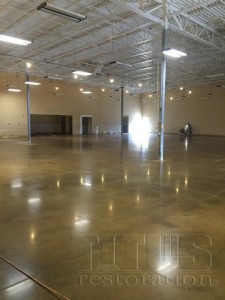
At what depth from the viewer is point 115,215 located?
4035 mm

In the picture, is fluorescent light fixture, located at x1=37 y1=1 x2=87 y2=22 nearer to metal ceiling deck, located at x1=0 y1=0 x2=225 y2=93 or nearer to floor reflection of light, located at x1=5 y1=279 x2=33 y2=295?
metal ceiling deck, located at x1=0 y1=0 x2=225 y2=93

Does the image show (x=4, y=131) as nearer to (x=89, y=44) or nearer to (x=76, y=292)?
(x=89, y=44)

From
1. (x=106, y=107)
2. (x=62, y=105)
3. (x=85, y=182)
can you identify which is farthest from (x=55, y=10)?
(x=106, y=107)

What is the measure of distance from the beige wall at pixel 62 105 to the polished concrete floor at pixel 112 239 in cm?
1747

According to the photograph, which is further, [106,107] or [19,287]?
[106,107]

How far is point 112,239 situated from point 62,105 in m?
23.9

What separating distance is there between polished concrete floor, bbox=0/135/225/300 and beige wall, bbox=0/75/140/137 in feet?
57.3

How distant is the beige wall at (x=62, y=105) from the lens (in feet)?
72.7

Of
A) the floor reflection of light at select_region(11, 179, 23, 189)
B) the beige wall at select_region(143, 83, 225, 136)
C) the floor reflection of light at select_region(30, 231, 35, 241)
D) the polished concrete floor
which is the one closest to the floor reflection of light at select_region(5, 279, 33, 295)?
the polished concrete floor

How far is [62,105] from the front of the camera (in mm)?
25906

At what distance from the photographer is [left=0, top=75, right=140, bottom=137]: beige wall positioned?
2216 cm

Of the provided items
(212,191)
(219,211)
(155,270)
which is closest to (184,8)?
(212,191)

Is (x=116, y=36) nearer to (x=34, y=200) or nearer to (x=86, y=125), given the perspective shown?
(x=34, y=200)

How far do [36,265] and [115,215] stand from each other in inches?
65.0
